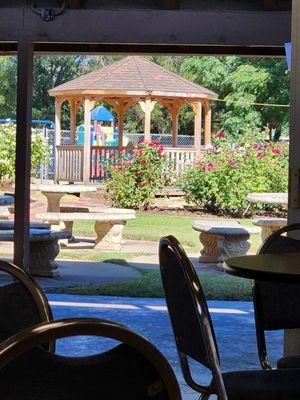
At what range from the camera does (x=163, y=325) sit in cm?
693

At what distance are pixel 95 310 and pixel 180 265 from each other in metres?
5.21

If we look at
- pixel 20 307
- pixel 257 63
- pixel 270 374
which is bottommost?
pixel 270 374

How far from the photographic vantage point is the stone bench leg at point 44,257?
1011cm

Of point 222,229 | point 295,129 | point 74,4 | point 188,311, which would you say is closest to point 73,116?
point 222,229

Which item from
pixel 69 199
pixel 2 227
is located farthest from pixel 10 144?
pixel 2 227

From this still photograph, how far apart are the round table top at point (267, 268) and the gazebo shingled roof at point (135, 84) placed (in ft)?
61.0

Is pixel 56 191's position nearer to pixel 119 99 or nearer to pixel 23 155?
pixel 119 99

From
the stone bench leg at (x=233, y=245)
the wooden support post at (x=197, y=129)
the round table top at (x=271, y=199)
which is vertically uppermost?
the wooden support post at (x=197, y=129)

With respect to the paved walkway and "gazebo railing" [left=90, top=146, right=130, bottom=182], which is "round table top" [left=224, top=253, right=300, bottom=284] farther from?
"gazebo railing" [left=90, top=146, right=130, bottom=182]

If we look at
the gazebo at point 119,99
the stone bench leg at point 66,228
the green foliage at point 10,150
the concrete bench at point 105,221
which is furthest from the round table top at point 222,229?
the gazebo at point 119,99

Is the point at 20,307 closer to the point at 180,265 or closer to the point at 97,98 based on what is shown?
the point at 180,265

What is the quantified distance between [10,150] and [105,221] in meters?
A: 6.57

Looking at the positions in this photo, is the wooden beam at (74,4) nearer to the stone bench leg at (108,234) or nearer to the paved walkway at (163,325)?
the paved walkway at (163,325)

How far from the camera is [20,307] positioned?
2.28m
